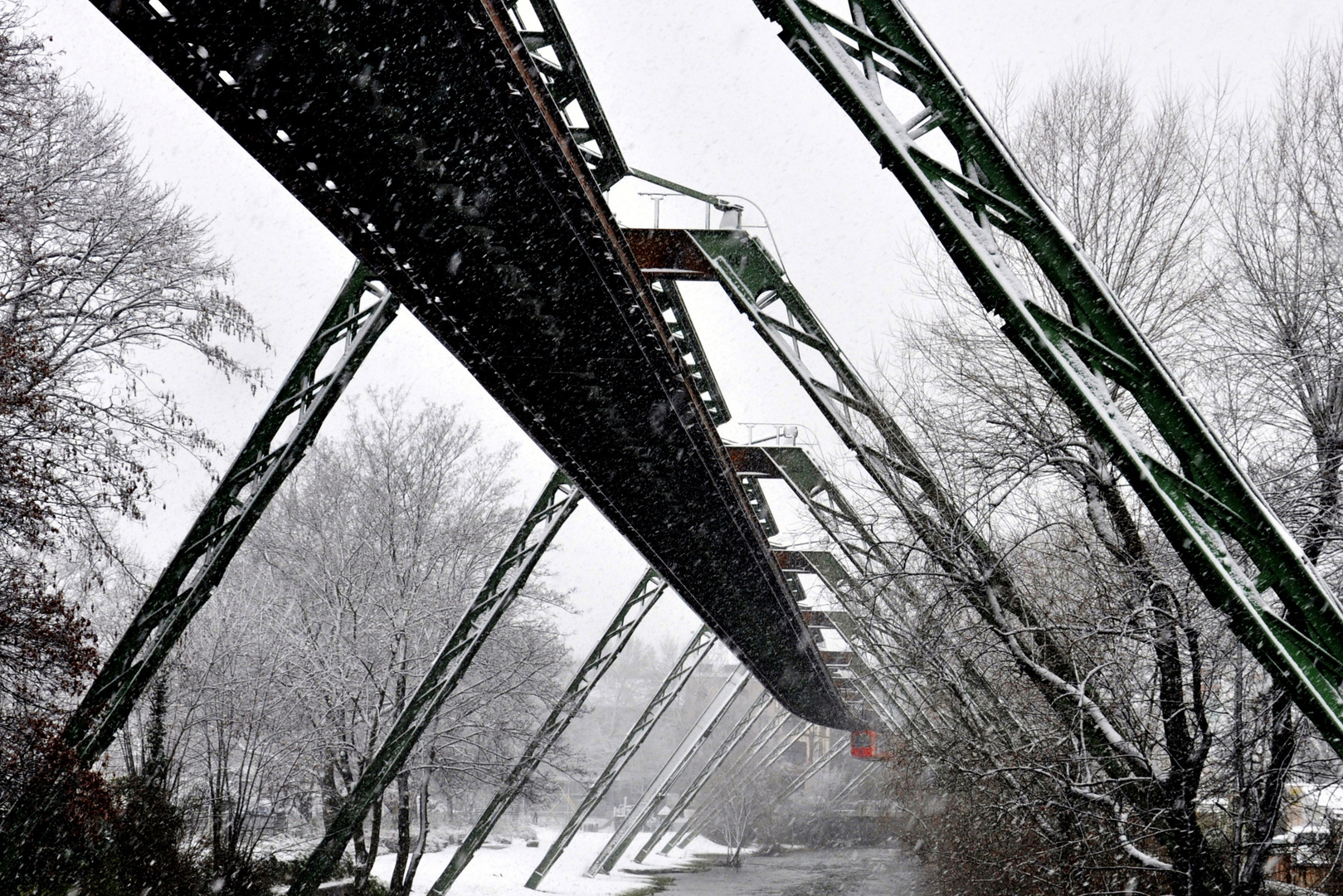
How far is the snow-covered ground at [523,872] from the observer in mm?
20828

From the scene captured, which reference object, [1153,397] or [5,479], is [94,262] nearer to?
[5,479]

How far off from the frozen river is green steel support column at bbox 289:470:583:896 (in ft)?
54.5

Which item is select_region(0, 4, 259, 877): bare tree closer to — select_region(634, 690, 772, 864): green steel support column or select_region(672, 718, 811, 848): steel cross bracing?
select_region(634, 690, 772, 864): green steel support column

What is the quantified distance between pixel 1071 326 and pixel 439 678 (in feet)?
32.0

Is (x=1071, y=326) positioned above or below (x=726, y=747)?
above

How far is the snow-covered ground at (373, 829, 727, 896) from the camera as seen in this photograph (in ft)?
68.3

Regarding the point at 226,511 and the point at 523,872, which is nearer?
the point at 226,511

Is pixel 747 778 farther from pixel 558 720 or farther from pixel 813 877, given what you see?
pixel 558 720

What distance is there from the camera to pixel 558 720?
51.6ft

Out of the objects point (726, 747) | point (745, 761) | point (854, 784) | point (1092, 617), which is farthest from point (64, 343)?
point (854, 784)

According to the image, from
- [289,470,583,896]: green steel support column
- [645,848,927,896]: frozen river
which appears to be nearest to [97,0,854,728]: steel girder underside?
[289,470,583,896]: green steel support column

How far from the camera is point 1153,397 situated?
263 centimetres

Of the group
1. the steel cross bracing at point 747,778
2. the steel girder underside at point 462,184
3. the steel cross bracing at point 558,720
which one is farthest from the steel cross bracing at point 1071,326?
the steel cross bracing at point 747,778

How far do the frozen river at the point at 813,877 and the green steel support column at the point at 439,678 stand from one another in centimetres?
1661
